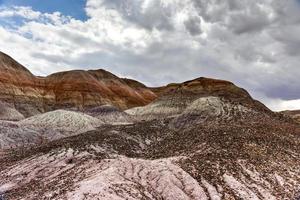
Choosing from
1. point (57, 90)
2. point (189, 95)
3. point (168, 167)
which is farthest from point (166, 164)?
point (57, 90)

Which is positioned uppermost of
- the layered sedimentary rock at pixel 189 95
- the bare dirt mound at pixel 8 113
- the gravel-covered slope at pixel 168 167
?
the layered sedimentary rock at pixel 189 95

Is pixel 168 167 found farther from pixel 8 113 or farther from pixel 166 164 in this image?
pixel 8 113

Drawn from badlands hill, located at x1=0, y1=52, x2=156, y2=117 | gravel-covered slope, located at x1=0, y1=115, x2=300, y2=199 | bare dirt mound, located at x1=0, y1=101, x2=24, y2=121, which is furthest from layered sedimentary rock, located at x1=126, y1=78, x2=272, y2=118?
gravel-covered slope, located at x1=0, y1=115, x2=300, y2=199

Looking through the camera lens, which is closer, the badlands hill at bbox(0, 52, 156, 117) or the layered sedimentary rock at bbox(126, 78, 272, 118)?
the layered sedimentary rock at bbox(126, 78, 272, 118)

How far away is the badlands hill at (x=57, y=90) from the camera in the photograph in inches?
4523

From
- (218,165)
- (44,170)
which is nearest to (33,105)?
(44,170)

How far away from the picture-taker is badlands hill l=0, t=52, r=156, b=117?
11488 centimetres

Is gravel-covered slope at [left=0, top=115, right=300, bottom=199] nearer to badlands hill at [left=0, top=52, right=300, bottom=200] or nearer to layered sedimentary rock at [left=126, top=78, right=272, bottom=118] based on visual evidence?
badlands hill at [left=0, top=52, right=300, bottom=200]

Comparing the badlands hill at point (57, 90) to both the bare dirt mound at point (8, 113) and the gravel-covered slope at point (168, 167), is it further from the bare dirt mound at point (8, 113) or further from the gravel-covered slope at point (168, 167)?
the gravel-covered slope at point (168, 167)

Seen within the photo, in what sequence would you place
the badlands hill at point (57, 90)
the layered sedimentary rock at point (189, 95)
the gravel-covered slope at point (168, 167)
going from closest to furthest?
the gravel-covered slope at point (168, 167), the layered sedimentary rock at point (189, 95), the badlands hill at point (57, 90)

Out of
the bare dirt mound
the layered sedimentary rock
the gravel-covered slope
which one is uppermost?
the layered sedimentary rock

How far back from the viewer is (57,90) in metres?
130

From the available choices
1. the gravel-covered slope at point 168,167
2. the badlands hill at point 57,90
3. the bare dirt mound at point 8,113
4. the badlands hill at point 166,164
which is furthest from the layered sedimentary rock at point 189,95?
the gravel-covered slope at point 168,167

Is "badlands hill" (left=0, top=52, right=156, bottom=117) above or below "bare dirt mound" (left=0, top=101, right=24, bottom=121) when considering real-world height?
above
